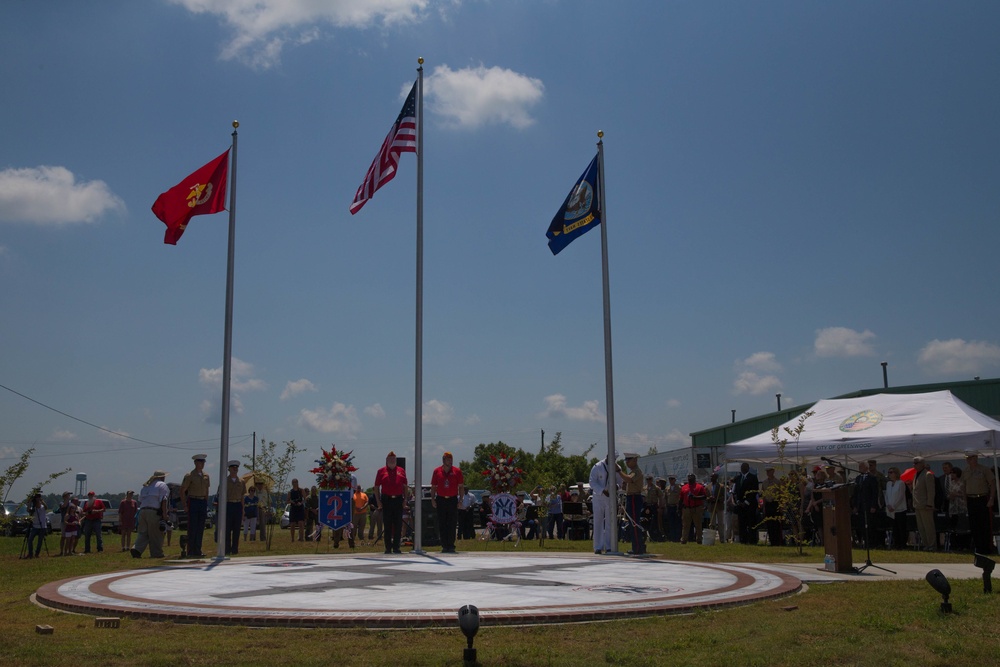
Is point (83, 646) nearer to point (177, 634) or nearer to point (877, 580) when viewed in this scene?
point (177, 634)

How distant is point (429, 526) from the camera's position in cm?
2067

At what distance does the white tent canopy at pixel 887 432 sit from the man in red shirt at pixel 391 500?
8.45 meters

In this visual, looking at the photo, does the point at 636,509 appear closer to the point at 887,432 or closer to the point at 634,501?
the point at 634,501

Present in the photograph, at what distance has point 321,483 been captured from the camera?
22.8 m

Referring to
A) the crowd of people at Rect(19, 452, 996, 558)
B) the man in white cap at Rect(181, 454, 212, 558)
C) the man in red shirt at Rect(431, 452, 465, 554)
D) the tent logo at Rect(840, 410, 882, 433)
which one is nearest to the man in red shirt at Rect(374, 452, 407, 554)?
the crowd of people at Rect(19, 452, 996, 558)

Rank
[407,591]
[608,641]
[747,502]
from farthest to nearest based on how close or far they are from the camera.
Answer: [747,502] < [407,591] < [608,641]

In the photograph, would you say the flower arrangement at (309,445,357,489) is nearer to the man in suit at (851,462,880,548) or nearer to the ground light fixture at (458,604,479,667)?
the man in suit at (851,462,880,548)

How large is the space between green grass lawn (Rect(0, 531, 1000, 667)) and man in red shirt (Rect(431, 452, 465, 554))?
8.44m

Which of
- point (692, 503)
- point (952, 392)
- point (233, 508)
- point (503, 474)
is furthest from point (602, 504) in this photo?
point (952, 392)

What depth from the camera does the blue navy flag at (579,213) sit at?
17.8m

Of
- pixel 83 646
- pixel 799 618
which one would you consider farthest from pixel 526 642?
pixel 83 646

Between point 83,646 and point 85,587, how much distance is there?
4551 mm

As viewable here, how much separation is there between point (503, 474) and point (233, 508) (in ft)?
29.6

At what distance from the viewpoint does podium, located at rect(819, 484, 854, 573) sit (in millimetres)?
12703
